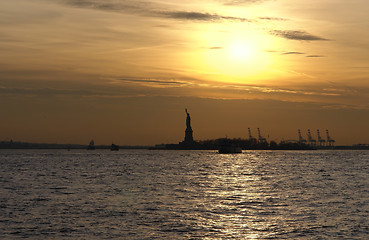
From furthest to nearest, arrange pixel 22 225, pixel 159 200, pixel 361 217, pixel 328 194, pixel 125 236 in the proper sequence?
pixel 328 194
pixel 159 200
pixel 361 217
pixel 22 225
pixel 125 236

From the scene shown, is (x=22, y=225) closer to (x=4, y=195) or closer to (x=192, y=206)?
(x=192, y=206)

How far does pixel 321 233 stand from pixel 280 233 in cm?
276

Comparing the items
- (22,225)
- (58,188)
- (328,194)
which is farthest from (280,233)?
(58,188)

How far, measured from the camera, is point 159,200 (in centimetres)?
5647

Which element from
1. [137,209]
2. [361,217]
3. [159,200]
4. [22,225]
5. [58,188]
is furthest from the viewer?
[58,188]

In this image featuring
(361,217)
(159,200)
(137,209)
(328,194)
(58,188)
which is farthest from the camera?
(58,188)

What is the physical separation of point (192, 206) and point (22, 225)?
17471mm

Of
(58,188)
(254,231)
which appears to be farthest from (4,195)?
(254,231)

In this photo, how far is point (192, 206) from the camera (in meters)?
51.3

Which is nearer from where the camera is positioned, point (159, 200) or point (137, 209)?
point (137, 209)

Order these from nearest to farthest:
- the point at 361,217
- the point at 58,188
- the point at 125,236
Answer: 1. the point at 125,236
2. the point at 361,217
3. the point at 58,188

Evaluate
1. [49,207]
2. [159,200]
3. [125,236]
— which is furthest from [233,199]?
[125,236]

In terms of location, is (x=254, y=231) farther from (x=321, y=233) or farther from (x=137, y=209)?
(x=137, y=209)

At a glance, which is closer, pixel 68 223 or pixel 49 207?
pixel 68 223
